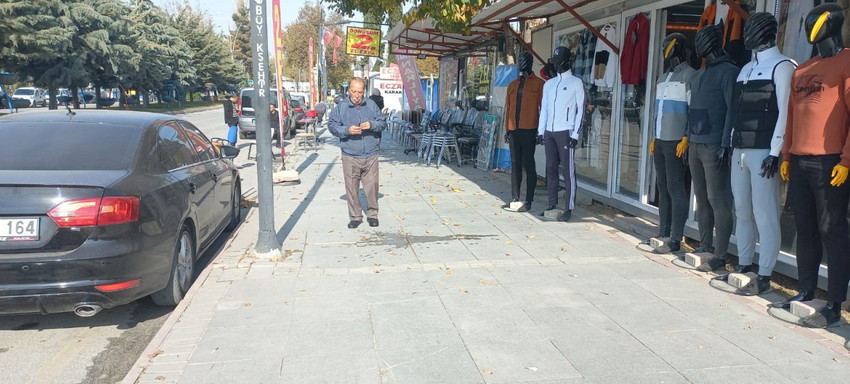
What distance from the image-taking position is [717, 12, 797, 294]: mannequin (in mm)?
4402

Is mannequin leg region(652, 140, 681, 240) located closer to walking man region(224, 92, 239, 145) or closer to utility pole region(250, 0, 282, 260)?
utility pole region(250, 0, 282, 260)

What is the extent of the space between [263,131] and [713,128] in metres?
4.14

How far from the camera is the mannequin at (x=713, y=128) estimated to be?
198 inches

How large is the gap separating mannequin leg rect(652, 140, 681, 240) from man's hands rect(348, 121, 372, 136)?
319 centimetres

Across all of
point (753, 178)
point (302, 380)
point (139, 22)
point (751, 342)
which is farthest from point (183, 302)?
point (139, 22)

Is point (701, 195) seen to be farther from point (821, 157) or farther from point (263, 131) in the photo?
point (263, 131)

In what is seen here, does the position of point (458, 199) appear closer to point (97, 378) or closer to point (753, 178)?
point (753, 178)

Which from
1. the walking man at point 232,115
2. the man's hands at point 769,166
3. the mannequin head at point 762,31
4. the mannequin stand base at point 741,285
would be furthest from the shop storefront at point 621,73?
the walking man at point 232,115

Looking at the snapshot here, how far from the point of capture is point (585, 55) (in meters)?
9.09

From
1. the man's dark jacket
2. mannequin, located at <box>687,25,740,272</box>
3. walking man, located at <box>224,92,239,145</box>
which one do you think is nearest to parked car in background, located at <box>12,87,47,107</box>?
walking man, located at <box>224,92,239,145</box>

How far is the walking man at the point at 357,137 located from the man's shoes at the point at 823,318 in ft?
15.2

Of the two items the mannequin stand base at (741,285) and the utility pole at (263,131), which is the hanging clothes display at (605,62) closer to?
the mannequin stand base at (741,285)

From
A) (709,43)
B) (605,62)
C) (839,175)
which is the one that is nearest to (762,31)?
(709,43)

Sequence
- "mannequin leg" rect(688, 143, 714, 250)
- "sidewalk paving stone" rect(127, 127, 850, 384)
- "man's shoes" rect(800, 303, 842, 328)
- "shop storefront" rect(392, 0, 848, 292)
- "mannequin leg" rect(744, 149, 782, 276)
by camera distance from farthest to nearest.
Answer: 1. "shop storefront" rect(392, 0, 848, 292)
2. "mannequin leg" rect(688, 143, 714, 250)
3. "mannequin leg" rect(744, 149, 782, 276)
4. "man's shoes" rect(800, 303, 842, 328)
5. "sidewalk paving stone" rect(127, 127, 850, 384)
